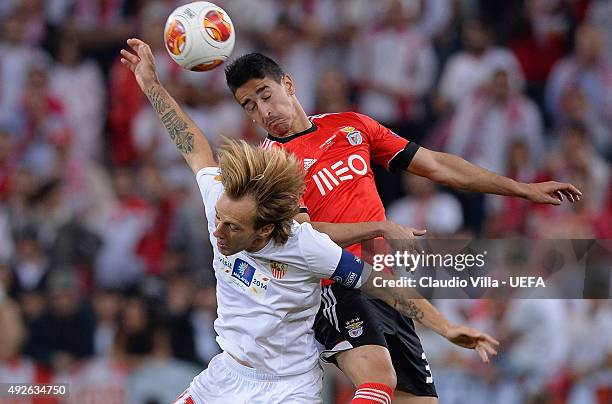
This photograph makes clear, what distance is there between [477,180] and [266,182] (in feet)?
5.64

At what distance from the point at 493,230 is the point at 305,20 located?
3.56 metres

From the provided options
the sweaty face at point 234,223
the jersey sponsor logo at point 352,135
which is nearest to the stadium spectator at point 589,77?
the jersey sponsor logo at point 352,135

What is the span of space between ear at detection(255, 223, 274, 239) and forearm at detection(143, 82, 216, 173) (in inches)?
30.7

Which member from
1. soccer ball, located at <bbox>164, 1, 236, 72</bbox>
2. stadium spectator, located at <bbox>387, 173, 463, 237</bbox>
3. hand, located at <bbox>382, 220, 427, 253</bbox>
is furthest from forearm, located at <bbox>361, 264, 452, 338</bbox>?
stadium spectator, located at <bbox>387, 173, 463, 237</bbox>

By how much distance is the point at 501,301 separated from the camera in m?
9.02

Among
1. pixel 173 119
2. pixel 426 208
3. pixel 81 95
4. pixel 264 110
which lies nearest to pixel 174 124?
pixel 173 119

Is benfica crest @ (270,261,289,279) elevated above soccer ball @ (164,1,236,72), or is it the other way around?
soccer ball @ (164,1,236,72)

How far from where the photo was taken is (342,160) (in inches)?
249

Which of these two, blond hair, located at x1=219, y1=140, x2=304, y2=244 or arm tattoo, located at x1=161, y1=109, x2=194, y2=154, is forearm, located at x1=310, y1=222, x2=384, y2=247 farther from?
arm tattoo, located at x1=161, y1=109, x2=194, y2=154

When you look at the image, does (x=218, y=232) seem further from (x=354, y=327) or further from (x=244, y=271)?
(x=354, y=327)

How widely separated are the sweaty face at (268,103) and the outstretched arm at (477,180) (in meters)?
0.84

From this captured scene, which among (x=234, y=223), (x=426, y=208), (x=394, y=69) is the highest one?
(x=234, y=223)

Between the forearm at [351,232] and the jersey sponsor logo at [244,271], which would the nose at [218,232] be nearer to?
the jersey sponsor logo at [244,271]

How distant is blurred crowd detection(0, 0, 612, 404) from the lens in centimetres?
938
